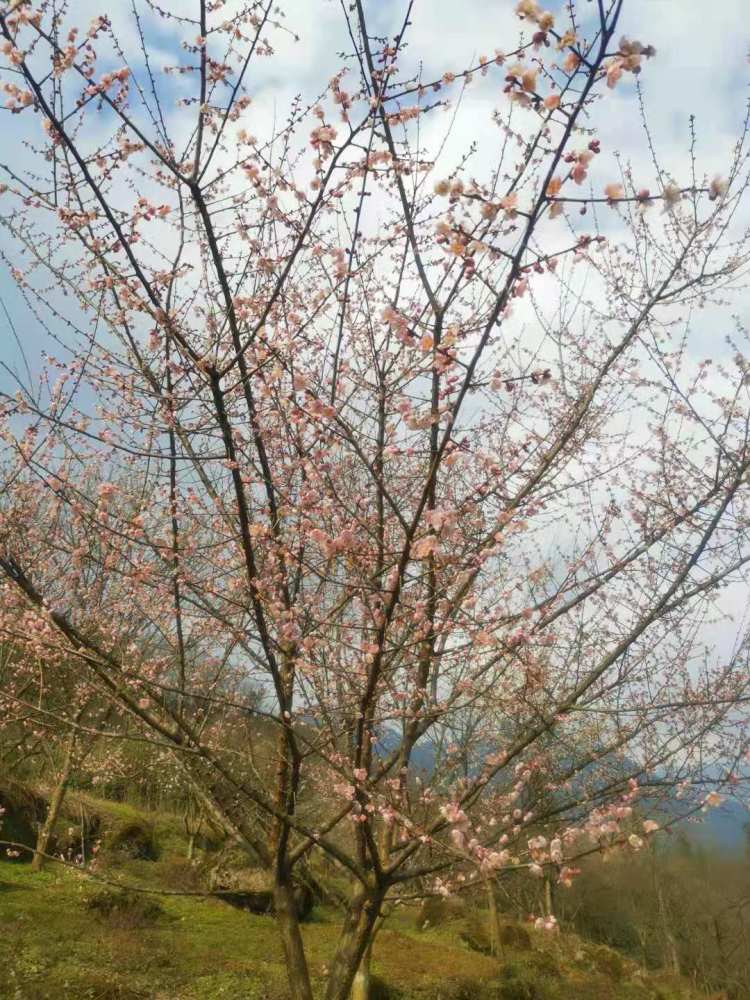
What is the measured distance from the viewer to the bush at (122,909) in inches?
449

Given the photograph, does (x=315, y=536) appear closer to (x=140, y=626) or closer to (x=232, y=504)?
(x=232, y=504)

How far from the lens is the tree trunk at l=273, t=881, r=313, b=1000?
3.87 m

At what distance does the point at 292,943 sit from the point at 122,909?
9.40 m

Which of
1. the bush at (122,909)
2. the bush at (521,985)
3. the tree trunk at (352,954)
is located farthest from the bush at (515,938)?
the tree trunk at (352,954)

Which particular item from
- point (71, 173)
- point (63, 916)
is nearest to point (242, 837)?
point (71, 173)

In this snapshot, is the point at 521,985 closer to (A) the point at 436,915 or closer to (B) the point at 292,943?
(A) the point at 436,915

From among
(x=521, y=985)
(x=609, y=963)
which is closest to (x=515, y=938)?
(x=609, y=963)

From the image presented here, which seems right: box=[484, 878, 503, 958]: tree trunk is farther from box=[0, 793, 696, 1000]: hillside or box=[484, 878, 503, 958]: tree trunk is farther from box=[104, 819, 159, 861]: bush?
box=[104, 819, 159, 861]: bush

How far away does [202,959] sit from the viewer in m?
10.7

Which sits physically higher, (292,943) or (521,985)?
(292,943)

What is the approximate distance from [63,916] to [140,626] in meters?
6.04

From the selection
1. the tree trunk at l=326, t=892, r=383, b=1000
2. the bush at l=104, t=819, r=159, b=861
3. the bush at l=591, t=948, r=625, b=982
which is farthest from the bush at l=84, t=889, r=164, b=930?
the bush at l=591, t=948, r=625, b=982

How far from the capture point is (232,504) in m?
4.63

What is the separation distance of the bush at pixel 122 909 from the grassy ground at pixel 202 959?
0.09 ft
